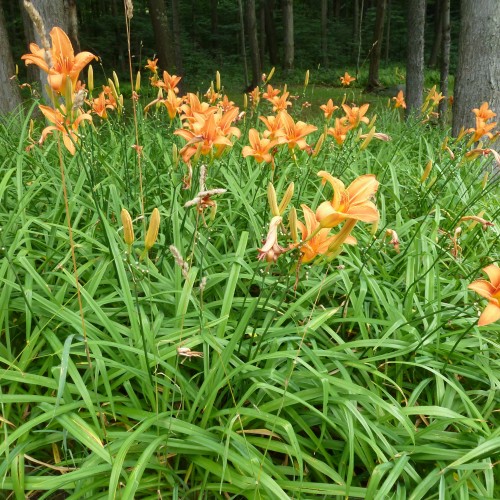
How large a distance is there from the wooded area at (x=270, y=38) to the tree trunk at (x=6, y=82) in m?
0.02

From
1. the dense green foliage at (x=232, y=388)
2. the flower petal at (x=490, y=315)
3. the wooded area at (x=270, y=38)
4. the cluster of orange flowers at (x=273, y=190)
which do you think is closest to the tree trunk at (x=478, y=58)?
the wooded area at (x=270, y=38)

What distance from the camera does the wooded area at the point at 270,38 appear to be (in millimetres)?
4289

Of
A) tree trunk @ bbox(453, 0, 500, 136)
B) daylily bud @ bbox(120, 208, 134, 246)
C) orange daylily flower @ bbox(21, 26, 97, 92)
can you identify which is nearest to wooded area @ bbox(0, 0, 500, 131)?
tree trunk @ bbox(453, 0, 500, 136)

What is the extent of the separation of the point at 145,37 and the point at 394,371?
21910mm

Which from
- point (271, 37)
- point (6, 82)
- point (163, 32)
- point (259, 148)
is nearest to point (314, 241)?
point (259, 148)

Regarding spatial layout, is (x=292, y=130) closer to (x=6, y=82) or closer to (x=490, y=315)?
(x=490, y=315)

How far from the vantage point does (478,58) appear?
4.03m

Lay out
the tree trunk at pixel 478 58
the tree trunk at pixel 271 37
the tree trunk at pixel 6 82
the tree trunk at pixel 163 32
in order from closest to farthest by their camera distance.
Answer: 1. the tree trunk at pixel 478 58
2. the tree trunk at pixel 6 82
3. the tree trunk at pixel 163 32
4. the tree trunk at pixel 271 37

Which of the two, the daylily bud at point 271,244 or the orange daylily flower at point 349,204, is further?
the orange daylily flower at point 349,204

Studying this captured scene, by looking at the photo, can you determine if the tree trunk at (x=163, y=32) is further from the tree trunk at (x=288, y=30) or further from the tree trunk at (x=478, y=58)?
the tree trunk at (x=288, y=30)

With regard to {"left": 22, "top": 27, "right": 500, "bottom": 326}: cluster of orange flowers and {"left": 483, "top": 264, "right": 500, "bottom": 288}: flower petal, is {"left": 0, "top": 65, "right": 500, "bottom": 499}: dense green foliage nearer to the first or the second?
{"left": 22, "top": 27, "right": 500, "bottom": 326}: cluster of orange flowers

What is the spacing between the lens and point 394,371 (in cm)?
172

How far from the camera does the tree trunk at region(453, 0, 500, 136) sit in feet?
12.8

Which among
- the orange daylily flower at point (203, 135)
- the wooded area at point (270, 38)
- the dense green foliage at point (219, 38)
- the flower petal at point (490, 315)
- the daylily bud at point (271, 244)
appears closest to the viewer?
the daylily bud at point (271, 244)
